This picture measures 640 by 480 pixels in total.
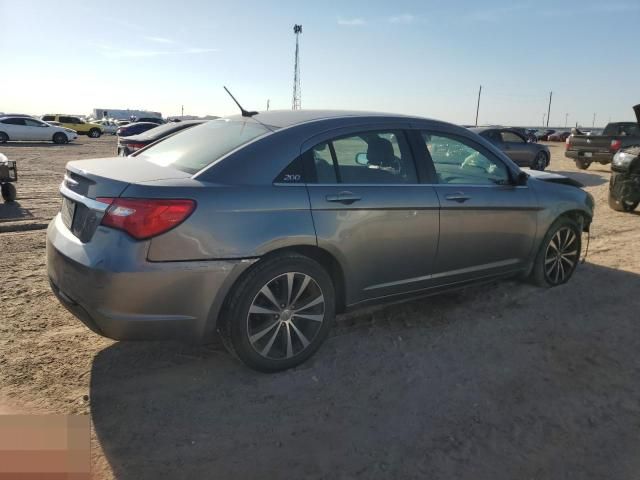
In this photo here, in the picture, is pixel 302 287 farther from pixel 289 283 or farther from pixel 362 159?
pixel 362 159

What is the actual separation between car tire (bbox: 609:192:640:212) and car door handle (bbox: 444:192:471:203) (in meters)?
6.50

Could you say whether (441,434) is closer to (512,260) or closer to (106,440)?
(106,440)

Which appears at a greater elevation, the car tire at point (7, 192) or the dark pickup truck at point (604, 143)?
the dark pickup truck at point (604, 143)

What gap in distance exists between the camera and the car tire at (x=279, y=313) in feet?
10.2

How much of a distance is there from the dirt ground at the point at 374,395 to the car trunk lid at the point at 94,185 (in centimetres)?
100

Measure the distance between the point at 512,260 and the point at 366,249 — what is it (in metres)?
1.75

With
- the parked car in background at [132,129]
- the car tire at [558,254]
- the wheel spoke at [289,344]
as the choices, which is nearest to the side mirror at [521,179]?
the car tire at [558,254]

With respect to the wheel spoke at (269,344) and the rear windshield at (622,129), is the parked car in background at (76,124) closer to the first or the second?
the rear windshield at (622,129)

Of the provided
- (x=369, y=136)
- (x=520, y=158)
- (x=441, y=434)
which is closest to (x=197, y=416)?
(x=441, y=434)

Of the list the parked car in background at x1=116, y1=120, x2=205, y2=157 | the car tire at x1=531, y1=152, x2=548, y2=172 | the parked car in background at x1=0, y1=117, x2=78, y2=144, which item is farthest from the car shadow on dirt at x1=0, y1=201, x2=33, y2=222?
the parked car in background at x1=0, y1=117, x2=78, y2=144

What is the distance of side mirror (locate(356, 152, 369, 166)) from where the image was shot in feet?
12.0

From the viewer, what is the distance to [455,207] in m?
3.94

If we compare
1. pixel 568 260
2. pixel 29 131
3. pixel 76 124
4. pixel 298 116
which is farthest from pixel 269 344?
pixel 76 124

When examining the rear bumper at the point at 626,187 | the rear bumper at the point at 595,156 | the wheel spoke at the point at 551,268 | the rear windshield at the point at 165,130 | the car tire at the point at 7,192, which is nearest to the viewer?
the wheel spoke at the point at 551,268
